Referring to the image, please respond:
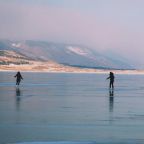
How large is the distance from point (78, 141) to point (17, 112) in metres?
8.69

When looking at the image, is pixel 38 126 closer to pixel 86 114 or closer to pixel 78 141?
pixel 78 141

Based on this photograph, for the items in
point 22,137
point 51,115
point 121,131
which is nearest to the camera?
point 22,137

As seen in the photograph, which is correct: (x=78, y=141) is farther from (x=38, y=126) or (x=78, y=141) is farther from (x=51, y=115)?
(x=51, y=115)

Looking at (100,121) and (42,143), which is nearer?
(42,143)

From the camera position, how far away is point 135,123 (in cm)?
1923

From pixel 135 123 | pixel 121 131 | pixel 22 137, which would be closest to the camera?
pixel 22 137

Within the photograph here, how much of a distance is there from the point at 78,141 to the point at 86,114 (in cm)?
767

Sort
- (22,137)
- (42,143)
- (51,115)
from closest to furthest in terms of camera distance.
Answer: (42,143) → (22,137) → (51,115)

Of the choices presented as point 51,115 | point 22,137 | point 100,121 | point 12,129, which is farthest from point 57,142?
point 51,115

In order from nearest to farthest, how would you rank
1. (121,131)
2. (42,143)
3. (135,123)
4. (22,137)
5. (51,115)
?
(42,143), (22,137), (121,131), (135,123), (51,115)

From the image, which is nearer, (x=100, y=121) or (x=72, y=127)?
(x=72, y=127)

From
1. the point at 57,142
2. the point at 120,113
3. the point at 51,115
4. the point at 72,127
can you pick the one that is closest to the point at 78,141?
the point at 57,142

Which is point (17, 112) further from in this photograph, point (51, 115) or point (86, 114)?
point (86, 114)

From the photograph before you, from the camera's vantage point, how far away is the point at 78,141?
14734mm
